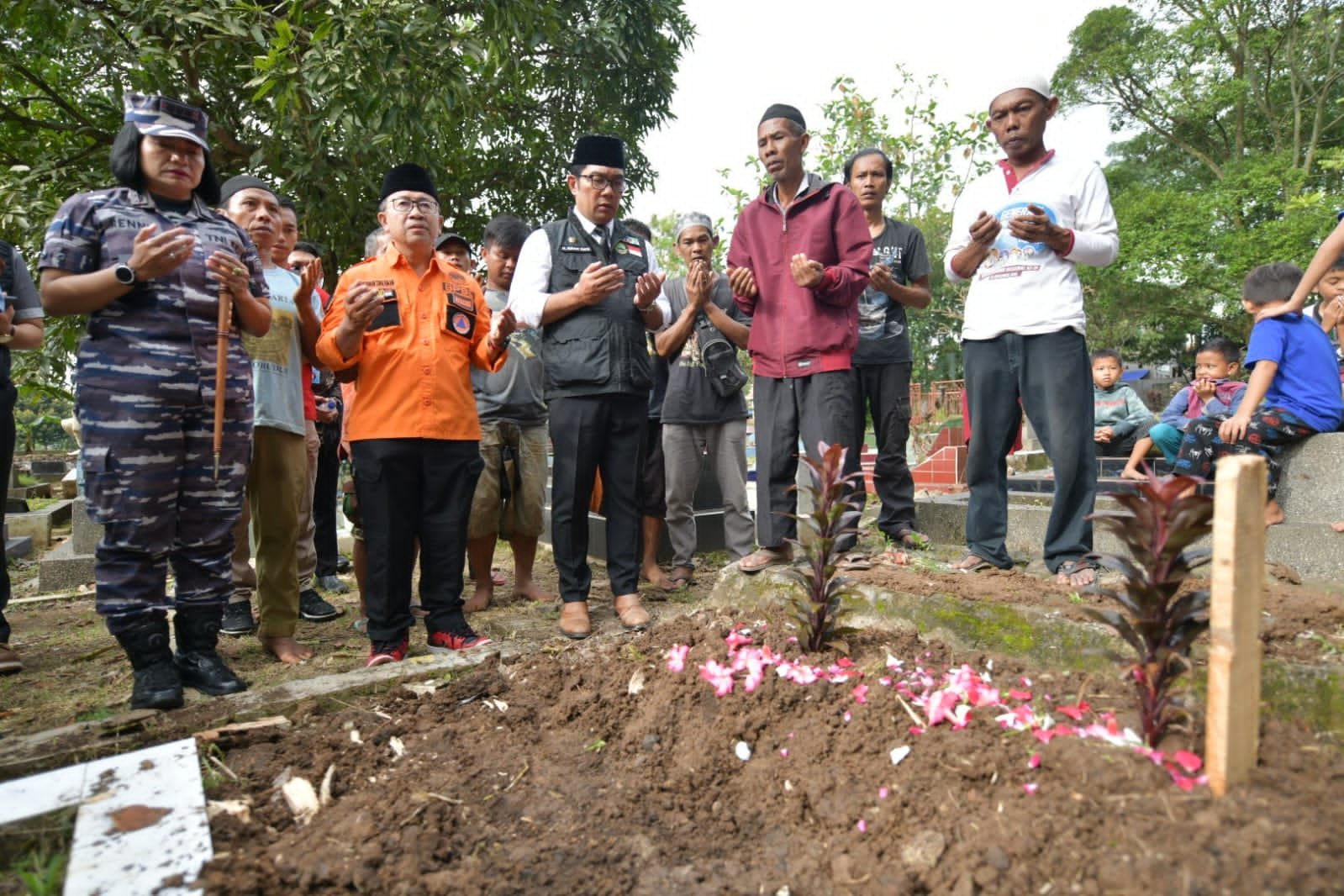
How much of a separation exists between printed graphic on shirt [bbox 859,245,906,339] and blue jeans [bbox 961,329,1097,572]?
85cm

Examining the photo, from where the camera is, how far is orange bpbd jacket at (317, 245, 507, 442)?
11.1 ft

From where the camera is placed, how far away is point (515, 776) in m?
2.40

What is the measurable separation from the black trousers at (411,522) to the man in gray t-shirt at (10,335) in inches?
64.7

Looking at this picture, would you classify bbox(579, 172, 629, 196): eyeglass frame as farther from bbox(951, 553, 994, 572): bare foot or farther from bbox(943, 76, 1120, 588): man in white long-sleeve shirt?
bbox(951, 553, 994, 572): bare foot

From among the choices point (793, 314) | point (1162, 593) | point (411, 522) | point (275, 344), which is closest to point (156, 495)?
point (411, 522)

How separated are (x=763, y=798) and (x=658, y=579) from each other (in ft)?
9.50

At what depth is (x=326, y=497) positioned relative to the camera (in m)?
5.28

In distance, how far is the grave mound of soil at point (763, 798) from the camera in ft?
5.48

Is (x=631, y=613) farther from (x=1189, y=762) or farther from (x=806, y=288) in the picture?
(x=1189, y=762)

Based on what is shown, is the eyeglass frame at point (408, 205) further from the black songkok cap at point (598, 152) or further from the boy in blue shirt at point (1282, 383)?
the boy in blue shirt at point (1282, 383)

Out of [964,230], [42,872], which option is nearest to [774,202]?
[964,230]

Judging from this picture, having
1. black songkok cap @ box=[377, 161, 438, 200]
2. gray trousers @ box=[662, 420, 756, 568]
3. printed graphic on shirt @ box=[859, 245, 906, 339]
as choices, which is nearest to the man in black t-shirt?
gray trousers @ box=[662, 420, 756, 568]

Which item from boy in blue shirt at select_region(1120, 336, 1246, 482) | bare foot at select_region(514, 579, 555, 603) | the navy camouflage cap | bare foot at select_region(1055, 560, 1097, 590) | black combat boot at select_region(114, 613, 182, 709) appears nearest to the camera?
black combat boot at select_region(114, 613, 182, 709)

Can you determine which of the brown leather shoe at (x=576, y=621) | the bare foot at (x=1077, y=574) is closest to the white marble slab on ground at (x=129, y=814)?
the brown leather shoe at (x=576, y=621)
